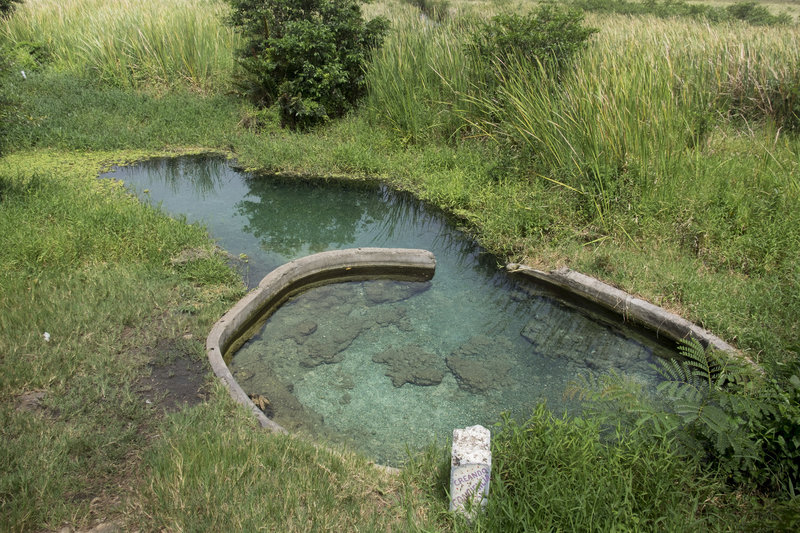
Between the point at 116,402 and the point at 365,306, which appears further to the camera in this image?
the point at 365,306

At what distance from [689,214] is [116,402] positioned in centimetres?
511

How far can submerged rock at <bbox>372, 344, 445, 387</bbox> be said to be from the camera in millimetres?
4211

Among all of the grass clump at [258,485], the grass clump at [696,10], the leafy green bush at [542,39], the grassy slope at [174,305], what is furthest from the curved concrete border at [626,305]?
the grass clump at [696,10]

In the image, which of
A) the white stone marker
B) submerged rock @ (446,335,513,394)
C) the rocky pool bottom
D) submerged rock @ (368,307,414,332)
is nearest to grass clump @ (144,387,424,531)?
the white stone marker

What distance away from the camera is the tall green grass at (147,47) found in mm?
10609

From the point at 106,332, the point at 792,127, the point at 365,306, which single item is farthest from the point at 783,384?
the point at 792,127

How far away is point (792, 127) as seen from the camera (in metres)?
7.32

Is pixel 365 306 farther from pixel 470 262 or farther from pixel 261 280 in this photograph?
pixel 470 262

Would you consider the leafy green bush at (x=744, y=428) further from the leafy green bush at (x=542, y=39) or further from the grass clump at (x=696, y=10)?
the grass clump at (x=696, y=10)

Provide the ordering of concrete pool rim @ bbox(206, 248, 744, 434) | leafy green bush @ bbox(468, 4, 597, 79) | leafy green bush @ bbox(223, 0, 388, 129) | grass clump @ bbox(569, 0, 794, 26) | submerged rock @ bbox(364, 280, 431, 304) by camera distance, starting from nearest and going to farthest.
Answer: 1. concrete pool rim @ bbox(206, 248, 744, 434)
2. submerged rock @ bbox(364, 280, 431, 304)
3. leafy green bush @ bbox(468, 4, 597, 79)
4. leafy green bush @ bbox(223, 0, 388, 129)
5. grass clump @ bbox(569, 0, 794, 26)

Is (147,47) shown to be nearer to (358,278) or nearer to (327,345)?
(358,278)

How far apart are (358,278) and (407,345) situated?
1223 mm

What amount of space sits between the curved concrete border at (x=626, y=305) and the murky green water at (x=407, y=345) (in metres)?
0.15

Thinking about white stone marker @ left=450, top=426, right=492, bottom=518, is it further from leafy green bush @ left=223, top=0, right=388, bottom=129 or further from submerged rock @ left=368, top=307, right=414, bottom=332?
leafy green bush @ left=223, top=0, right=388, bottom=129
